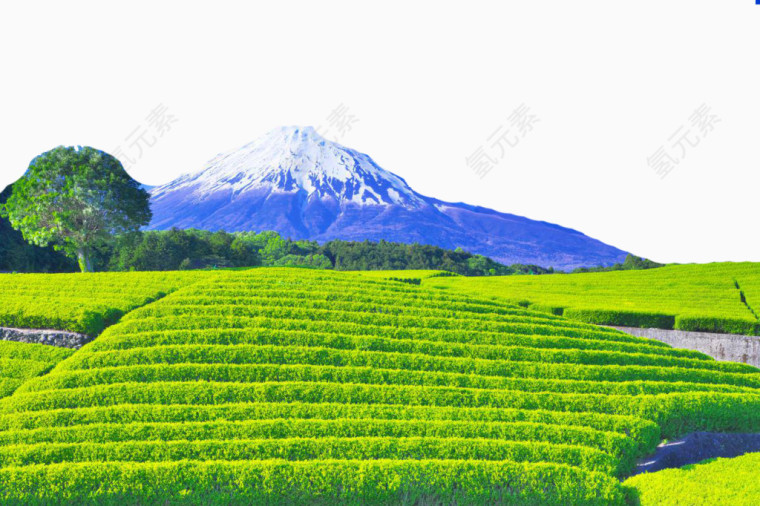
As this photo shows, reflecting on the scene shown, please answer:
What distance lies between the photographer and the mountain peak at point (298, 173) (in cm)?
14488

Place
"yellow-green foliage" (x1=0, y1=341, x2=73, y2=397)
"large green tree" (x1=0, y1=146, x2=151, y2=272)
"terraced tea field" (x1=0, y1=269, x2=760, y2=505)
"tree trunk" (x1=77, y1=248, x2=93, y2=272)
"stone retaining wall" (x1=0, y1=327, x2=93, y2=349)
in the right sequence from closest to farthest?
"terraced tea field" (x1=0, y1=269, x2=760, y2=505)
"yellow-green foliage" (x1=0, y1=341, x2=73, y2=397)
"stone retaining wall" (x1=0, y1=327, x2=93, y2=349)
"large green tree" (x1=0, y1=146, x2=151, y2=272)
"tree trunk" (x1=77, y1=248, x2=93, y2=272)

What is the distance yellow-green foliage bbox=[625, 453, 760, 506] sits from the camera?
6.51 meters

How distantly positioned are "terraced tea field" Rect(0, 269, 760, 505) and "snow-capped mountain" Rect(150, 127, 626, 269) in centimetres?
12074

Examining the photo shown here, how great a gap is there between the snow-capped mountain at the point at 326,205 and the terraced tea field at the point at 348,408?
12074cm

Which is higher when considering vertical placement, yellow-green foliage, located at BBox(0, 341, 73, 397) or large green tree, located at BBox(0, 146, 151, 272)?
large green tree, located at BBox(0, 146, 151, 272)

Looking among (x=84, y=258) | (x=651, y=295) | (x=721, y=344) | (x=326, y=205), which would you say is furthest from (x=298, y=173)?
(x=721, y=344)

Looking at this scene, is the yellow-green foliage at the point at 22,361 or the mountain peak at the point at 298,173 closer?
the yellow-green foliage at the point at 22,361

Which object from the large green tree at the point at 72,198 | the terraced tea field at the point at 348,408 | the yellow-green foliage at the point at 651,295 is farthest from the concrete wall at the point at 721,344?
the large green tree at the point at 72,198

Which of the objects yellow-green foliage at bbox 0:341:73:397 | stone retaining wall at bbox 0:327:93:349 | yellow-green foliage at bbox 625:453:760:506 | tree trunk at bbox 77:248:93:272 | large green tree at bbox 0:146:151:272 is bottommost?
yellow-green foliage at bbox 625:453:760:506

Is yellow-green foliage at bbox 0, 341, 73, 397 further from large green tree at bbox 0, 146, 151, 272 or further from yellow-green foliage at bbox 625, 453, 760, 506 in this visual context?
large green tree at bbox 0, 146, 151, 272

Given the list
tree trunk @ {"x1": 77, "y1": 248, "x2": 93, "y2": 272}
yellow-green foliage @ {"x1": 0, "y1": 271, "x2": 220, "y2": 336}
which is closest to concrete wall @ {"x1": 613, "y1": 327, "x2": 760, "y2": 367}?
A: yellow-green foliage @ {"x1": 0, "y1": 271, "x2": 220, "y2": 336}

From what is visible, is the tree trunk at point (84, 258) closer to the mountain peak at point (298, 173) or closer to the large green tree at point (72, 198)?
the large green tree at point (72, 198)

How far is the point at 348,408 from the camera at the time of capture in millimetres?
8031

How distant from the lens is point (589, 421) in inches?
324
